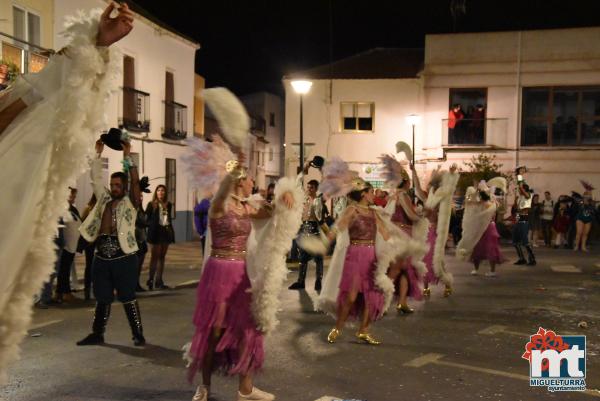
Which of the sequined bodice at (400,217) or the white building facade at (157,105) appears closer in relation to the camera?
the sequined bodice at (400,217)

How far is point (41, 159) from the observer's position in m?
2.60

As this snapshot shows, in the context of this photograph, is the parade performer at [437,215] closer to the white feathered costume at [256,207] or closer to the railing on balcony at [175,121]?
the white feathered costume at [256,207]

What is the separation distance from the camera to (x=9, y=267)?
2547 millimetres

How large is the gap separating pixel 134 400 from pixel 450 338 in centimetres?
398

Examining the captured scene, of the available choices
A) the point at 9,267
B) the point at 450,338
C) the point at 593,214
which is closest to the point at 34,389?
the point at 9,267

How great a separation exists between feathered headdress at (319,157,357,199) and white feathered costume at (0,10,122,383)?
506 centimetres

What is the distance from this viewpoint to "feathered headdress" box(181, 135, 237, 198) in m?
5.23

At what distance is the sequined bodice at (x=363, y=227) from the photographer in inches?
299

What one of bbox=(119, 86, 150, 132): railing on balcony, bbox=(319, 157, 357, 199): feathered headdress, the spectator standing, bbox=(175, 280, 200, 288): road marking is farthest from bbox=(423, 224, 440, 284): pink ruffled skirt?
the spectator standing

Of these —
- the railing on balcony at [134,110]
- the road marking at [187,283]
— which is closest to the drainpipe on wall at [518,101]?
the railing on balcony at [134,110]

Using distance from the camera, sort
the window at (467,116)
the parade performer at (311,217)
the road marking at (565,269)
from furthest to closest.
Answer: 1. the window at (467,116)
2. the road marking at (565,269)
3. the parade performer at (311,217)

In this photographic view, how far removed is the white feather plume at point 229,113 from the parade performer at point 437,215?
224 inches

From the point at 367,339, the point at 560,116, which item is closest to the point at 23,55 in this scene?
the point at 367,339

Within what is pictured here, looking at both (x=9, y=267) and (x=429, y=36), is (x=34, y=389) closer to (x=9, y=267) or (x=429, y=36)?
(x=9, y=267)
